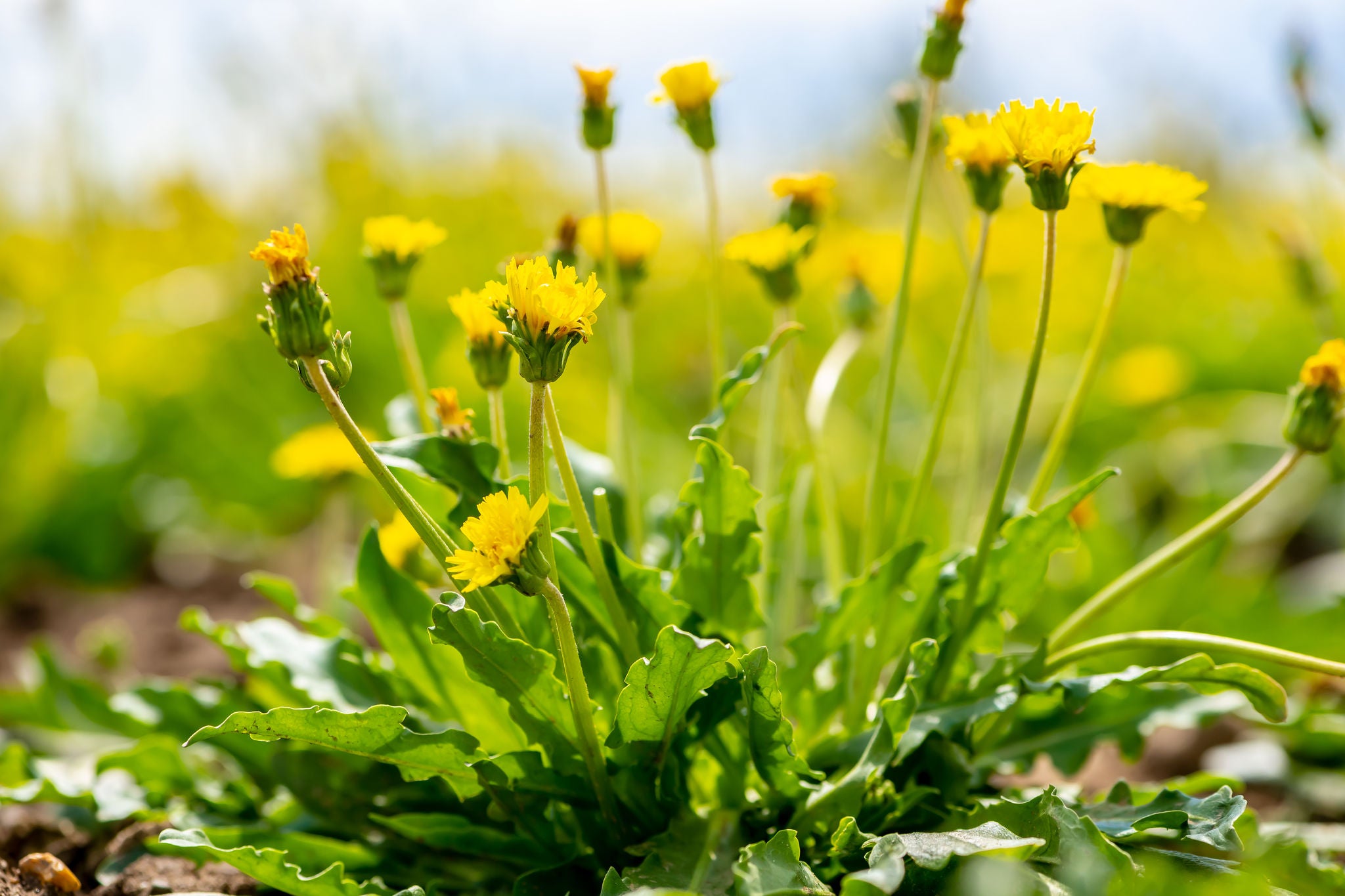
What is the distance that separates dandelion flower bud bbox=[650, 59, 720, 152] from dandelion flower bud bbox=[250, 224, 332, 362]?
59 centimetres

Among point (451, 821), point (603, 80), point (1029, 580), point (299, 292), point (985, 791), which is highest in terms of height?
point (603, 80)

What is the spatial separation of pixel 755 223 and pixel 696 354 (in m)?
1.34

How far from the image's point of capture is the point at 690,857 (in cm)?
120

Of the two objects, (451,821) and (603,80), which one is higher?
(603,80)

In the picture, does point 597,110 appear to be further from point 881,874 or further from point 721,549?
point 881,874

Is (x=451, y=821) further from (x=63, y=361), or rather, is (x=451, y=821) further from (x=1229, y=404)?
(x=1229, y=404)

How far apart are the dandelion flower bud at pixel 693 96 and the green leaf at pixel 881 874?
0.91 m

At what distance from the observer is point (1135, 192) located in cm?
128

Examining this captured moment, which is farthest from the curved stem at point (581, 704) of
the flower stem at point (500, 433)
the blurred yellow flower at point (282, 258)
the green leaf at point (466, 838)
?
the blurred yellow flower at point (282, 258)

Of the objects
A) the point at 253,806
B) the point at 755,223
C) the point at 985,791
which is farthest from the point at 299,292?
the point at 755,223

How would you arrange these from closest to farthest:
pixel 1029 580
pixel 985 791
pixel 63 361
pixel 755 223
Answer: pixel 1029 580, pixel 985 791, pixel 63 361, pixel 755 223

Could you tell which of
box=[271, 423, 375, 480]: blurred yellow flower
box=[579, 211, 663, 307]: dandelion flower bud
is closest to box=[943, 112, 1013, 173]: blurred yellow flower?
box=[579, 211, 663, 307]: dandelion flower bud

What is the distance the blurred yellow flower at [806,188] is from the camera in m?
1.57

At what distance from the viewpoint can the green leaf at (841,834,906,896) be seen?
0.97 m
